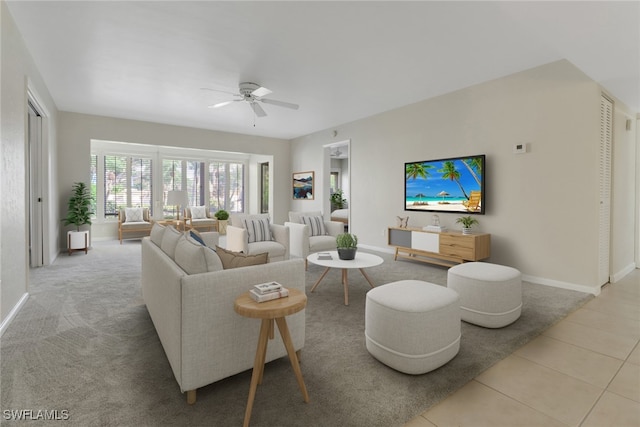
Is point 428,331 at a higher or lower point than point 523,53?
lower

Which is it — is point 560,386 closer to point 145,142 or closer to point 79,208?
point 79,208

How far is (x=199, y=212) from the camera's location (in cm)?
891

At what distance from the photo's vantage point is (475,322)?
8.77 feet

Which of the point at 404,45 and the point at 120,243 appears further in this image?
the point at 120,243

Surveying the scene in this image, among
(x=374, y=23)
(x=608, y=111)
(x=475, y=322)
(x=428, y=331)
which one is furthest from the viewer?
(x=608, y=111)

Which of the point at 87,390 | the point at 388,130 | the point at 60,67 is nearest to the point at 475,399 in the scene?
the point at 87,390

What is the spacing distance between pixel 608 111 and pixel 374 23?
315 cm

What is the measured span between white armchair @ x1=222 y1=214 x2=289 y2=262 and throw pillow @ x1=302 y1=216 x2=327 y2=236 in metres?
0.57

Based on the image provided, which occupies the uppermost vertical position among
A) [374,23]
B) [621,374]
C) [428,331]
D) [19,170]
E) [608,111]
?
[374,23]

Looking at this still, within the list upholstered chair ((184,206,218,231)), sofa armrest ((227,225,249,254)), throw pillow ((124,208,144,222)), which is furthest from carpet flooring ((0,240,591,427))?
upholstered chair ((184,206,218,231))

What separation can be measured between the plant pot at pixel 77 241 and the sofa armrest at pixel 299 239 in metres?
4.00

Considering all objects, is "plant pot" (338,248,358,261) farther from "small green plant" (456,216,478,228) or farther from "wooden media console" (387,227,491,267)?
"small green plant" (456,216,478,228)

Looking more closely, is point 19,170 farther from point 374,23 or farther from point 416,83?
point 416,83

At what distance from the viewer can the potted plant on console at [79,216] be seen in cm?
570
